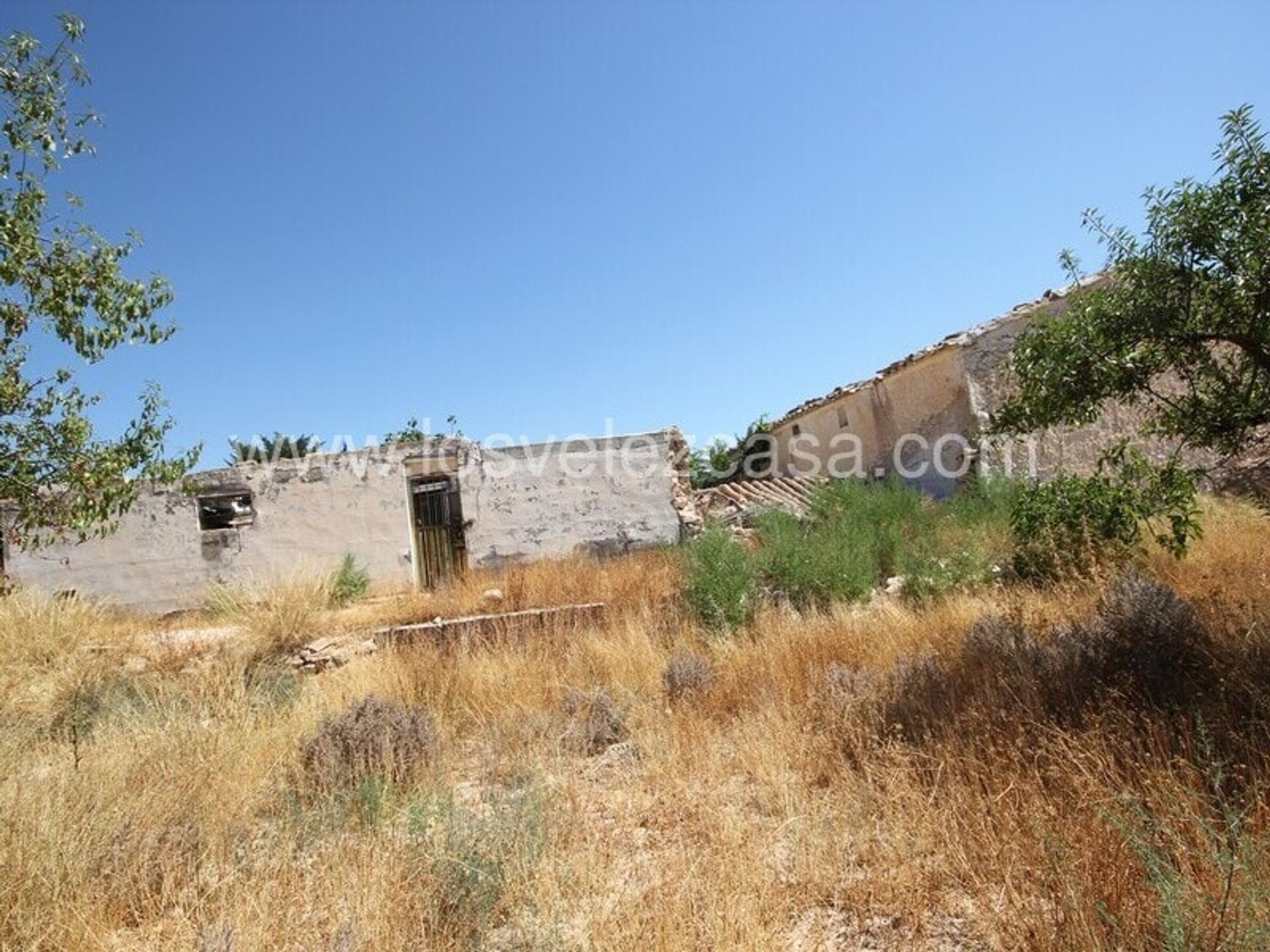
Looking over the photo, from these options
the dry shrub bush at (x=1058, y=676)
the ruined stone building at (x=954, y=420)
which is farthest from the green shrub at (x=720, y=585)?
the ruined stone building at (x=954, y=420)

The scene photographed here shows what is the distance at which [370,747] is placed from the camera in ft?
11.6

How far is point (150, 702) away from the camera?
4699mm

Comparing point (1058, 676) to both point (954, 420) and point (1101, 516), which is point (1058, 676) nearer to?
point (1101, 516)

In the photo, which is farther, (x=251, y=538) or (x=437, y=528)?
(x=437, y=528)

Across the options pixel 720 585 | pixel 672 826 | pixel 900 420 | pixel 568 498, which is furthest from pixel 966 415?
pixel 672 826

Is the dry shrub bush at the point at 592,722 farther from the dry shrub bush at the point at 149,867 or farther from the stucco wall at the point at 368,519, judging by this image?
the stucco wall at the point at 368,519

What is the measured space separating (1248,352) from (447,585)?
956 cm

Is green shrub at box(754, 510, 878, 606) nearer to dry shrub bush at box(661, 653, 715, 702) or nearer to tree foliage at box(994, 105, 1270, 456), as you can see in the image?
dry shrub bush at box(661, 653, 715, 702)

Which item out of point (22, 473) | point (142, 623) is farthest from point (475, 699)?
point (142, 623)

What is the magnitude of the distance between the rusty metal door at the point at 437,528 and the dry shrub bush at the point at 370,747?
8394mm

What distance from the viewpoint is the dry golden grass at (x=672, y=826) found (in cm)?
196

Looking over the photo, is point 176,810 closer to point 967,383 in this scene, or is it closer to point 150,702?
point 150,702

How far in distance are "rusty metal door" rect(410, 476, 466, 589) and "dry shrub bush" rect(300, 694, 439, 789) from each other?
Result: 839 centimetres

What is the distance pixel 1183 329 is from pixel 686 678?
348 centimetres
